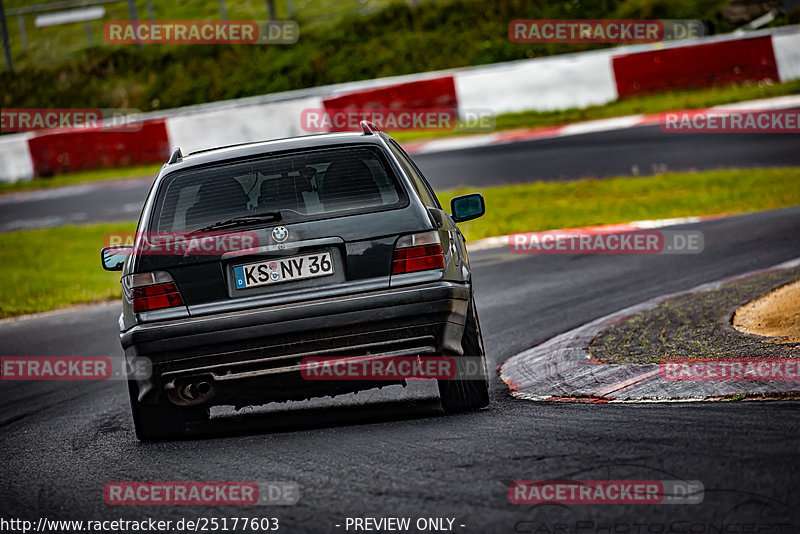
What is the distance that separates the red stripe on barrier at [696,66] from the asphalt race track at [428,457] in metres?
15.1

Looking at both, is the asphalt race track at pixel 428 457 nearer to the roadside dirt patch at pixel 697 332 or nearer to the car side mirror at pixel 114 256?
the roadside dirt patch at pixel 697 332

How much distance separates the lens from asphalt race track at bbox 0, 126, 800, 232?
55.3ft

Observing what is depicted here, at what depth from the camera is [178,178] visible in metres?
5.99

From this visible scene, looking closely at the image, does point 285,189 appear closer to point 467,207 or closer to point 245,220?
point 245,220

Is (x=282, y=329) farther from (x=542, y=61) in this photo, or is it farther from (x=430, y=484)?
(x=542, y=61)

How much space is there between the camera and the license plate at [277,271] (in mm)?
5516

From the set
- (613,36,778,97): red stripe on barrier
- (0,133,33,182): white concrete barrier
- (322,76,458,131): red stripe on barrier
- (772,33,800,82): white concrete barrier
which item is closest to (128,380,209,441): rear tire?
(322,76,458,131): red stripe on barrier

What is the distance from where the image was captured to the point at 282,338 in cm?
546

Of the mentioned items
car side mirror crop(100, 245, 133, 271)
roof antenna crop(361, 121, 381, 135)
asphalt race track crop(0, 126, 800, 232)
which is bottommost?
asphalt race track crop(0, 126, 800, 232)

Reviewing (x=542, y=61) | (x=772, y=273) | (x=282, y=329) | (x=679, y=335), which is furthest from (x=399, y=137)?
(x=282, y=329)

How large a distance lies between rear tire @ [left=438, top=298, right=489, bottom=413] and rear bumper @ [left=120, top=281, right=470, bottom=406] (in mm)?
248

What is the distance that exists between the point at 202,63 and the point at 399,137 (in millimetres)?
13489

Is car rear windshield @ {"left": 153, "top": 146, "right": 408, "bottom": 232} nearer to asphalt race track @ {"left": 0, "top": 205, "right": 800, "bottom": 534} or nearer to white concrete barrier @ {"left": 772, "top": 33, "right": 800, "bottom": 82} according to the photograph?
asphalt race track @ {"left": 0, "top": 205, "right": 800, "bottom": 534}

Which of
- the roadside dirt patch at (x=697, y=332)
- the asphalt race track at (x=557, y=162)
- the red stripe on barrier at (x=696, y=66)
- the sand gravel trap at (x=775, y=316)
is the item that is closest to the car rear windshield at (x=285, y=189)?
the roadside dirt patch at (x=697, y=332)
